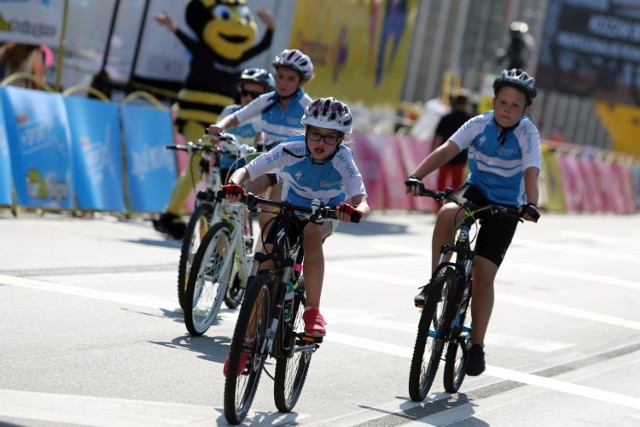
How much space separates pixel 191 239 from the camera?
31.2ft

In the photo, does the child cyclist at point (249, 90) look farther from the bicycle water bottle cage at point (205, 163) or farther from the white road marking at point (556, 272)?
the white road marking at point (556, 272)

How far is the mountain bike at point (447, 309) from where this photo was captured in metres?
7.84

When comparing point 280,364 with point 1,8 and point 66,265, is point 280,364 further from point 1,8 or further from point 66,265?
point 1,8

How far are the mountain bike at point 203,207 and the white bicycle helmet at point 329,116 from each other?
2.28 meters

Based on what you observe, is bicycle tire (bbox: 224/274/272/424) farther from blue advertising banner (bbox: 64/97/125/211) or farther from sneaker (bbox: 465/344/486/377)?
blue advertising banner (bbox: 64/97/125/211)

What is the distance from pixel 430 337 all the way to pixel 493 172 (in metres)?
1.24

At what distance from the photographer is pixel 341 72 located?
23375 millimetres

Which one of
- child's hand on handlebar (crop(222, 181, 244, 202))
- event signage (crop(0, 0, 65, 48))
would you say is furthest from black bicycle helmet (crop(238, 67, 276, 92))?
event signage (crop(0, 0, 65, 48))

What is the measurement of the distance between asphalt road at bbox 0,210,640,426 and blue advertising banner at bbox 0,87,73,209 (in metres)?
0.30

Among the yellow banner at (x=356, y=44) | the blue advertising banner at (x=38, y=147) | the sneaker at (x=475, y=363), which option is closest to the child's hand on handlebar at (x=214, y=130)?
the sneaker at (x=475, y=363)

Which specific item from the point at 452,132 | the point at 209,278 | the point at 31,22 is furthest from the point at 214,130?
the point at 452,132

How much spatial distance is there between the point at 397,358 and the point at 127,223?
6908 millimetres

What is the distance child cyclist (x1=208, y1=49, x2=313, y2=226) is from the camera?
33.3 ft

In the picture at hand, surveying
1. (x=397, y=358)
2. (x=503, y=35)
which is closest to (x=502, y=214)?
(x=397, y=358)
